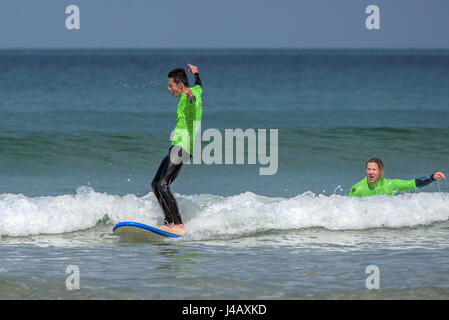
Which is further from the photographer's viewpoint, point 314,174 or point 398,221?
point 314,174

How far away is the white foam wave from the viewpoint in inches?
394

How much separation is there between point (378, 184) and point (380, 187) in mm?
55

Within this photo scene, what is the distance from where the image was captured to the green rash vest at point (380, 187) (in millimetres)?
10336

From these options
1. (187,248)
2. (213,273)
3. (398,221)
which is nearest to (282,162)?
(398,221)

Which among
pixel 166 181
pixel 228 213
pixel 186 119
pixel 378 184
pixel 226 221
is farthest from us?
pixel 378 184

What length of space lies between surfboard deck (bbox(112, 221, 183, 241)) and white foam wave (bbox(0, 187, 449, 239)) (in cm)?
43

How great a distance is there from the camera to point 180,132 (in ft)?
29.6

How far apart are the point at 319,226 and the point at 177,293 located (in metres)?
3.84

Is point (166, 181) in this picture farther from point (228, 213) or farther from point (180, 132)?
point (228, 213)

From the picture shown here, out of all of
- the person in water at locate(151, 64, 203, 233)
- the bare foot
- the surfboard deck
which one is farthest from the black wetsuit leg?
the surfboard deck

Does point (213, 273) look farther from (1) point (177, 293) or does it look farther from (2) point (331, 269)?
(2) point (331, 269)

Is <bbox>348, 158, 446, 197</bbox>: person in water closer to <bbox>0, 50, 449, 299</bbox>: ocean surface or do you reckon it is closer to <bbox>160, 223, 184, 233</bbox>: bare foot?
<bbox>0, 50, 449, 299</bbox>: ocean surface

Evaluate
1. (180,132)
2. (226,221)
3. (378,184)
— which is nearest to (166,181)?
(180,132)
